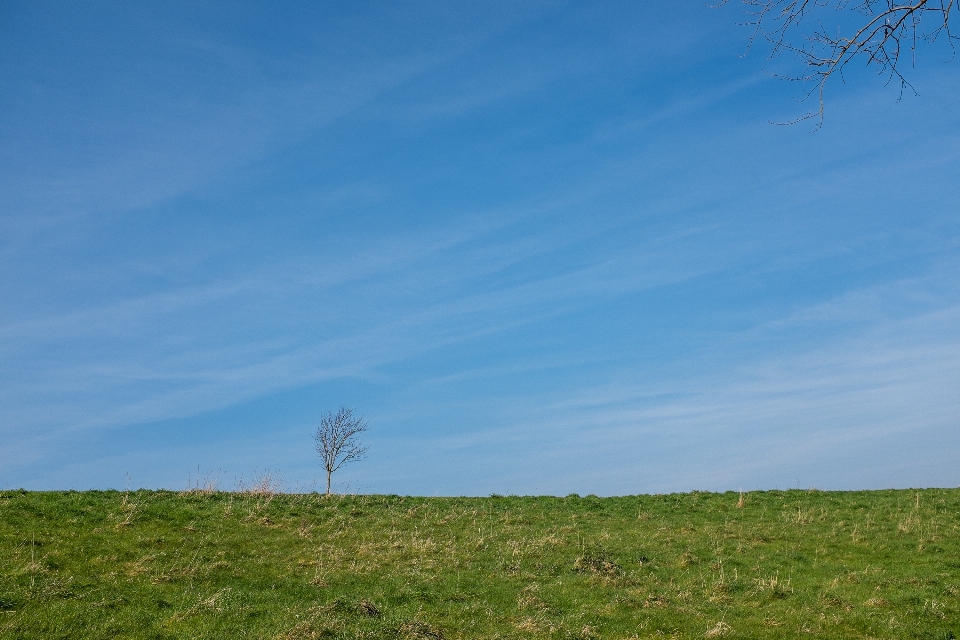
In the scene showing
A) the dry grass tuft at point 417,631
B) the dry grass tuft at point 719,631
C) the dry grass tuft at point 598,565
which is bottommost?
the dry grass tuft at point 719,631

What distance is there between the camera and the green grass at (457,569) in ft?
54.5

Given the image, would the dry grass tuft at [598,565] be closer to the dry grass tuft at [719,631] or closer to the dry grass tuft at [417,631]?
the dry grass tuft at [719,631]

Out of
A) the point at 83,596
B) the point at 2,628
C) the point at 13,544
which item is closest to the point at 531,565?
the point at 83,596

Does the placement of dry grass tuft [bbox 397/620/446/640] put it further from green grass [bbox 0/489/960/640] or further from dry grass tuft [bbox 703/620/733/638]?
dry grass tuft [bbox 703/620/733/638]

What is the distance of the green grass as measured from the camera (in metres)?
16.6

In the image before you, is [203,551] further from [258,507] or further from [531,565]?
[531,565]

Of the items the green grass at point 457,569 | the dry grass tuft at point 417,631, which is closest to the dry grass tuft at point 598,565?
the green grass at point 457,569

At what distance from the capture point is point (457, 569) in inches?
860

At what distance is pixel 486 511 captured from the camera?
31.4 m

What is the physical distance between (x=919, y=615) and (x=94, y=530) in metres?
24.5

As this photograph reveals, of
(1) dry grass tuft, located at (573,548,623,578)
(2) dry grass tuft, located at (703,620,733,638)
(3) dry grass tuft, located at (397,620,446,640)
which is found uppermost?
(1) dry grass tuft, located at (573,548,623,578)

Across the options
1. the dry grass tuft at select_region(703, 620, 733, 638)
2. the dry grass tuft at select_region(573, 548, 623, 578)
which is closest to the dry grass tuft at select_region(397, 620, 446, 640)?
the dry grass tuft at select_region(703, 620, 733, 638)

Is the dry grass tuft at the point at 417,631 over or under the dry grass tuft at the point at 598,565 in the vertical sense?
under

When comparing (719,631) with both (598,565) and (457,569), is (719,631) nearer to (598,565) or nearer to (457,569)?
(598,565)
